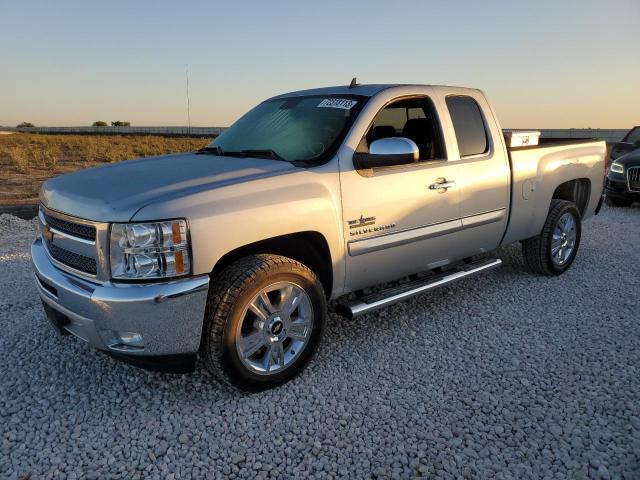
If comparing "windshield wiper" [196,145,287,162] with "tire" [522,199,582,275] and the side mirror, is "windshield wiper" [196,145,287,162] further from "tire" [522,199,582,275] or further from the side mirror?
"tire" [522,199,582,275]

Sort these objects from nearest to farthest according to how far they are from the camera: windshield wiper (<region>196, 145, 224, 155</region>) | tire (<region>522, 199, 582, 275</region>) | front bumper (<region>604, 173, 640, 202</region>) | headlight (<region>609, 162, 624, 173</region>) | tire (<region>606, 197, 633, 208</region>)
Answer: windshield wiper (<region>196, 145, 224, 155</region>), tire (<region>522, 199, 582, 275</region>), front bumper (<region>604, 173, 640, 202</region>), headlight (<region>609, 162, 624, 173</region>), tire (<region>606, 197, 633, 208</region>)

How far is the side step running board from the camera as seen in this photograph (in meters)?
3.52

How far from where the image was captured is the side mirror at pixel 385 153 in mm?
3457

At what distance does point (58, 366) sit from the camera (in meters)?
3.50

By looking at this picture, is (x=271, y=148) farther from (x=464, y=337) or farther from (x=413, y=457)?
(x=413, y=457)

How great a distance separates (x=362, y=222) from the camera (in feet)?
11.4

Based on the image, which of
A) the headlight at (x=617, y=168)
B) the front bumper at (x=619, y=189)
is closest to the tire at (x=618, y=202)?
the front bumper at (x=619, y=189)

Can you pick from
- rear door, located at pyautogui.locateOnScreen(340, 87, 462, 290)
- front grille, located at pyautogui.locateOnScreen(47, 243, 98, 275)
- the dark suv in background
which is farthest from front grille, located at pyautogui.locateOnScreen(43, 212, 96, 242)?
the dark suv in background

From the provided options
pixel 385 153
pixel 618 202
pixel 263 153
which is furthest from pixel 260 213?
pixel 618 202

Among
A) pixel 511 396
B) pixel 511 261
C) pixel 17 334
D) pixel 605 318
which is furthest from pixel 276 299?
pixel 511 261

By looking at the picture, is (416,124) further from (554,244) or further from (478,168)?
(554,244)

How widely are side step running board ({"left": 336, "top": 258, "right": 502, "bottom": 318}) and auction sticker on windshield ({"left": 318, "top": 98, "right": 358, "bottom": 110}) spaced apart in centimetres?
141

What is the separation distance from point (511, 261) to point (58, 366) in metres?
4.84

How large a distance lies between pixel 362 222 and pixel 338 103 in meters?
1.01
